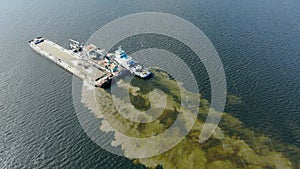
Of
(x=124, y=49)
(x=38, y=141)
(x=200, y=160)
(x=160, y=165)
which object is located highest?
(x=124, y=49)

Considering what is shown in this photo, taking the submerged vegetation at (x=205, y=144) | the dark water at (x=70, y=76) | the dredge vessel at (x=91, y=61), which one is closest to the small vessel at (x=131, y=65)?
the dredge vessel at (x=91, y=61)

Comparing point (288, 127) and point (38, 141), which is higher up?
point (288, 127)

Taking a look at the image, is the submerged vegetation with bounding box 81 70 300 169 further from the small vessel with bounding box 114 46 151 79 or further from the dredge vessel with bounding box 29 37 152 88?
the dredge vessel with bounding box 29 37 152 88

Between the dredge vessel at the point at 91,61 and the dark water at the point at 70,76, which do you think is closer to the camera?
the dark water at the point at 70,76

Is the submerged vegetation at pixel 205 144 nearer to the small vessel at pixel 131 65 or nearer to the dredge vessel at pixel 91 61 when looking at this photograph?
the small vessel at pixel 131 65

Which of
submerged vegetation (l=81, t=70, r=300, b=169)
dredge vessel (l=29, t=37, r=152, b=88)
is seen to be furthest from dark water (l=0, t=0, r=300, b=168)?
submerged vegetation (l=81, t=70, r=300, b=169)

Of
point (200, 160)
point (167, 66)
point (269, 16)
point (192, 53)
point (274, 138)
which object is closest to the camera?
point (200, 160)

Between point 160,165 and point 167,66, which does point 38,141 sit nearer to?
point 160,165

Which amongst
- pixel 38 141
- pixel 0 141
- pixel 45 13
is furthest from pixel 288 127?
pixel 45 13
